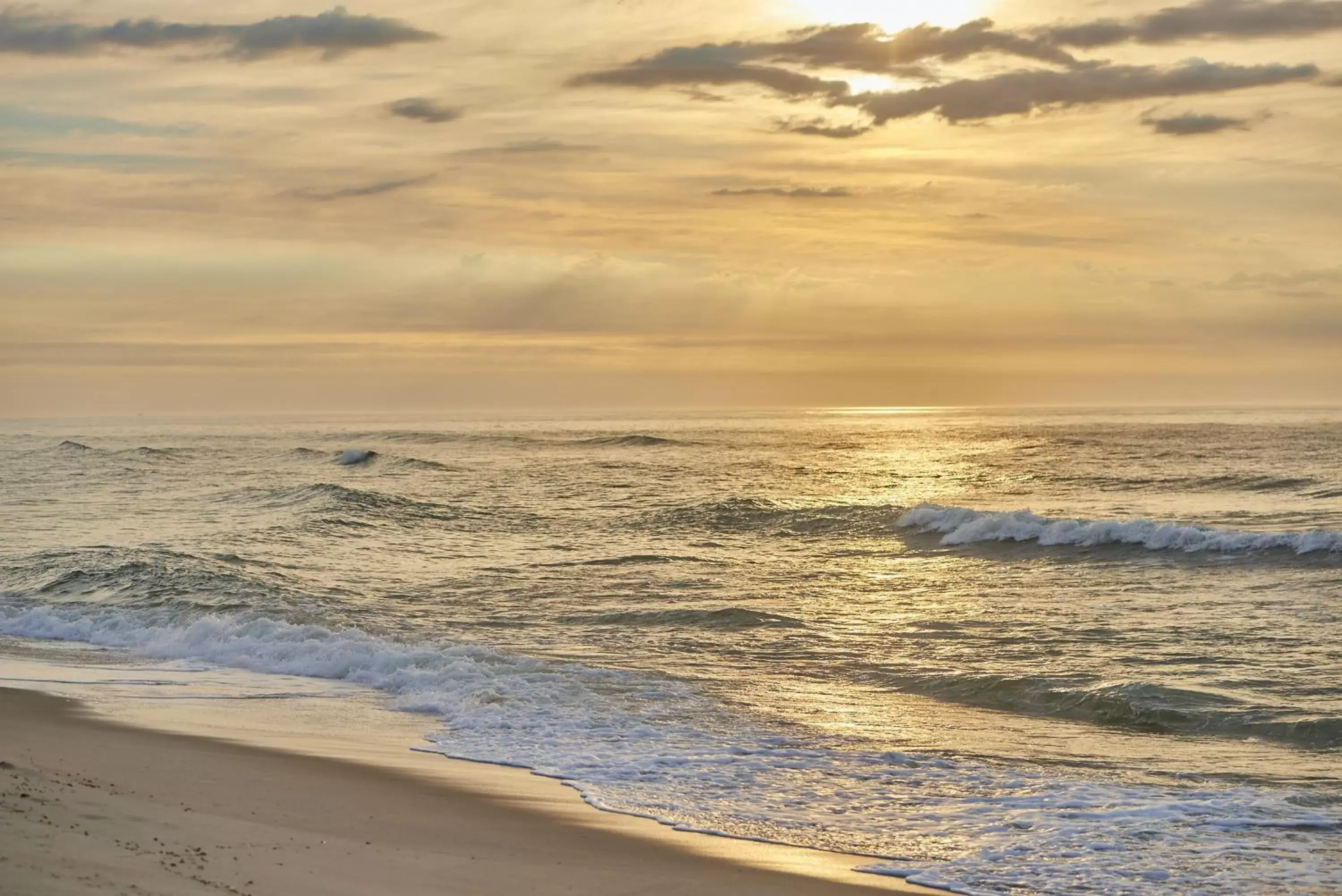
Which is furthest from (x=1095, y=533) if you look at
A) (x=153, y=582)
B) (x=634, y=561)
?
(x=153, y=582)

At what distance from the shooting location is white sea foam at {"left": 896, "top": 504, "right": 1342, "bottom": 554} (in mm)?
21984

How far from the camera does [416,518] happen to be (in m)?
31.0

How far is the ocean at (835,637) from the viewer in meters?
8.25

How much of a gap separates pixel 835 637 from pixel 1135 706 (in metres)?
4.73

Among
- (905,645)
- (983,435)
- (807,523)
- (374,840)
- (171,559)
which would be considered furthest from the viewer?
(983,435)

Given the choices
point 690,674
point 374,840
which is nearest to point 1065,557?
point 690,674

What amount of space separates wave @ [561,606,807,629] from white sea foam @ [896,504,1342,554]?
32.8ft

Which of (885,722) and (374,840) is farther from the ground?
(374,840)

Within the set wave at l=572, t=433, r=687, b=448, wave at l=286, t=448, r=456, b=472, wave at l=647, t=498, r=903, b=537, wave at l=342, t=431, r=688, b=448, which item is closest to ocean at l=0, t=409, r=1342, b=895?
wave at l=647, t=498, r=903, b=537

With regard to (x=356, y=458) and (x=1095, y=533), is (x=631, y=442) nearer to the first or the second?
(x=356, y=458)

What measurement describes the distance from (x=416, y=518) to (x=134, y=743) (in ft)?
71.0

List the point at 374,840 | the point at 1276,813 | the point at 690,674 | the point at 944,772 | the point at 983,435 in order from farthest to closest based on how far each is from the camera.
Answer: the point at 983,435
the point at 690,674
the point at 944,772
the point at 1276,813
the point at 374,840

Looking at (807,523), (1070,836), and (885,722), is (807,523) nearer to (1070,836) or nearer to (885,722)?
(885,722)

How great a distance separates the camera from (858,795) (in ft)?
28.8
